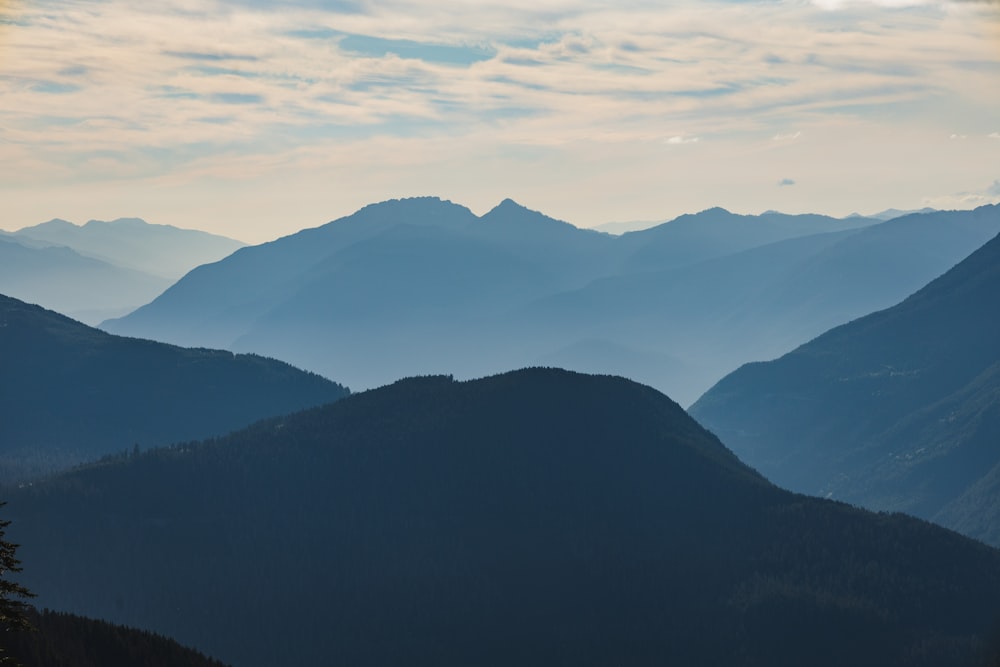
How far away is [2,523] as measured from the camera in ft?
319

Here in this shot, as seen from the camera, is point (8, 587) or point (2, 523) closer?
point (8, 587)

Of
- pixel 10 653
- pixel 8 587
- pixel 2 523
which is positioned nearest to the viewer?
pixel 8 587

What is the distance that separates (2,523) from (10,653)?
4384 inches

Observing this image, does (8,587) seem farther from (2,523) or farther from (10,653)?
(10,653)

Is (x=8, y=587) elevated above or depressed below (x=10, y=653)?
above

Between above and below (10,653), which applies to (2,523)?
above

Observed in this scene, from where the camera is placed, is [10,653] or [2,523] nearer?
[2,523]

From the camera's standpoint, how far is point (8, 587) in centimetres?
8981

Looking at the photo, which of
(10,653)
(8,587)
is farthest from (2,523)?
(10,653)

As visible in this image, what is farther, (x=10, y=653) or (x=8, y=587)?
(x=10, y=653)

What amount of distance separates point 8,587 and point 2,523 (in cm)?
884

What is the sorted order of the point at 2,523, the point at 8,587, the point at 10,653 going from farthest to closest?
the point at 10,653
the point at 2,523
the point at 8,587
